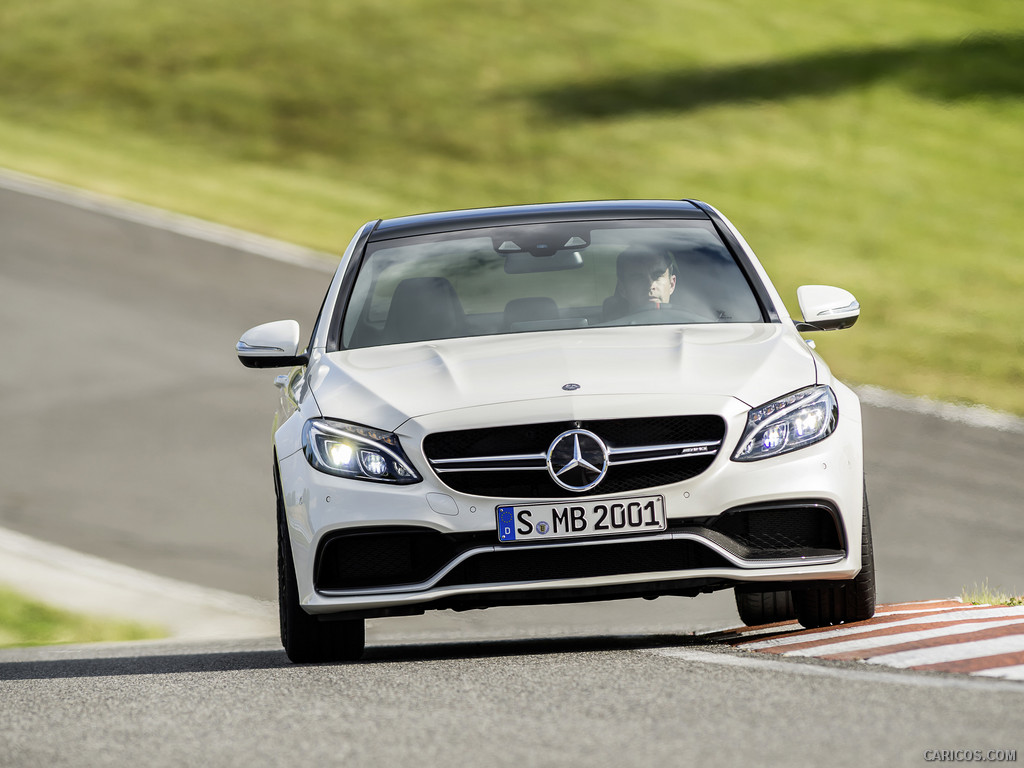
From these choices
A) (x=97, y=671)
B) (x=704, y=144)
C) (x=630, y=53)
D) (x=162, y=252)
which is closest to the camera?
(x=97, y=671)

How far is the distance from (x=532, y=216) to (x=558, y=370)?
172cm

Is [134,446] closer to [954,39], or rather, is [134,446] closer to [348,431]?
[348,431]

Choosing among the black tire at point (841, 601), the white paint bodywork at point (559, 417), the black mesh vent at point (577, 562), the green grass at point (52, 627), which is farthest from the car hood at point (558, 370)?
the green grass at point (52, 627)

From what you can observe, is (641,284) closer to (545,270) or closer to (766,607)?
(545,270)

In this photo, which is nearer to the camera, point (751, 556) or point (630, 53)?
point (751, 556)

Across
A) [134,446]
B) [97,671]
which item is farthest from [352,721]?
[134,446]

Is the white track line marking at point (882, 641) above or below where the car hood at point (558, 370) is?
below

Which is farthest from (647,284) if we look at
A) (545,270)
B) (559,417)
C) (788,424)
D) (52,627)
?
(52,627)

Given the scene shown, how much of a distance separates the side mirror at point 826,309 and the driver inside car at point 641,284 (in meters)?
0.55

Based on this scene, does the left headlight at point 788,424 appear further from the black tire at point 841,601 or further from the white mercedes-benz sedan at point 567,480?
the black tire at point 841,601

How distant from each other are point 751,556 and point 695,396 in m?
0.58

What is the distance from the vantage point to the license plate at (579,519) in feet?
18.4

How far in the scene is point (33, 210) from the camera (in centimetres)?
2444

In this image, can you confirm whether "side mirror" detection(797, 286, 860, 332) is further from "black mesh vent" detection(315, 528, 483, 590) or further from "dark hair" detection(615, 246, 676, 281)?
"black mesh vent" detection(315, 528, 483, 590)
